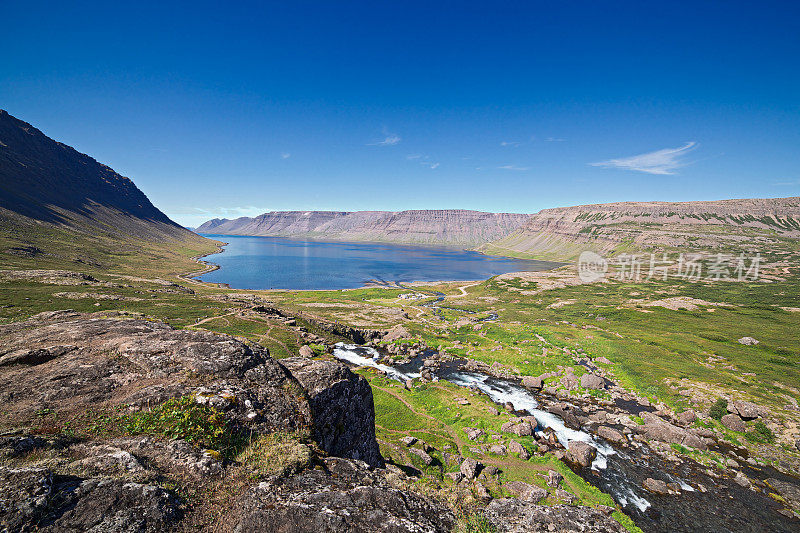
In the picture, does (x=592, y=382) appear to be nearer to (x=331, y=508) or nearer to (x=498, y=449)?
(x=498, y=449)

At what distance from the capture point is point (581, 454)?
3378cm

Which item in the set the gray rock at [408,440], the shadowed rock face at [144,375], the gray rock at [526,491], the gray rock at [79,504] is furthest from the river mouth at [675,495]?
the gray rock at [79,504]

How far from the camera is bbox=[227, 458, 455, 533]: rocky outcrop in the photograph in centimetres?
809

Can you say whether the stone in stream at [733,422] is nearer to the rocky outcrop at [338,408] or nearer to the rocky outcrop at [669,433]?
the rocky outcrop at [669,433]

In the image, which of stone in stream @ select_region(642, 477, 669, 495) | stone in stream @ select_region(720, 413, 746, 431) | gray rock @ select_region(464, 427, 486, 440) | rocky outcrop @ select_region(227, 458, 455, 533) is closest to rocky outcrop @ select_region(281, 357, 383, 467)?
rocky outcrop @ select_region(227, 458, 455, 533)

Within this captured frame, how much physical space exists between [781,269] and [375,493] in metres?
233

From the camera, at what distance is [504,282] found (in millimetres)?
153875

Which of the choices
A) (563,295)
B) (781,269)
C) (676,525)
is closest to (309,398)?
(676,525)

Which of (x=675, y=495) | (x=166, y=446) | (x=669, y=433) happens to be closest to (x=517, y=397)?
(x=669, y=433)

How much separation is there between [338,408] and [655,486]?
3502 centimetres

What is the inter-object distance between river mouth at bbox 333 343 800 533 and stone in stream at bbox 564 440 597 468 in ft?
1.96

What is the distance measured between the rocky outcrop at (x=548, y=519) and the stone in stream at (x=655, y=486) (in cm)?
2702

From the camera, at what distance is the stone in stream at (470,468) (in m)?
30.2

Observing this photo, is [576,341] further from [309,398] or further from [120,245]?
[120,245]
